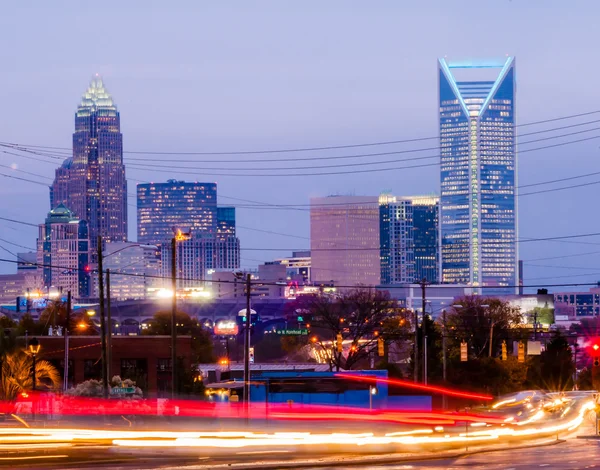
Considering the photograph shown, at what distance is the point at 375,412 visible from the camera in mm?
66312

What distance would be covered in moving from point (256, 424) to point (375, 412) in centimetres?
712

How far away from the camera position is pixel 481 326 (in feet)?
430

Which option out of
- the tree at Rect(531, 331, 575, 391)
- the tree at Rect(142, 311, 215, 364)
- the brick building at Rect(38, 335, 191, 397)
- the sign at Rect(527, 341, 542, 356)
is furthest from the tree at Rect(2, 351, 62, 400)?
the tree at Rect(531, 331, 575, 391)

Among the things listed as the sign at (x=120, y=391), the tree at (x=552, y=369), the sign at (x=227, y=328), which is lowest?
the tree at (x=552, y=369)

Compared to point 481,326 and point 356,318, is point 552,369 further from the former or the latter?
point 356,318

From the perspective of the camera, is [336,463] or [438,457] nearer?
[336,463]

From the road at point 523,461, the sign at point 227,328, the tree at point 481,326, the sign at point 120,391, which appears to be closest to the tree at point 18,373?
the sign at point 120,391

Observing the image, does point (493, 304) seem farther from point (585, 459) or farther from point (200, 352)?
point (585, 459)

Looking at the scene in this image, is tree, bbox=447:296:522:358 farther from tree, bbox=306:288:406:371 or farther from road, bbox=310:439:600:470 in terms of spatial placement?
road, bbox=310:439:600:470

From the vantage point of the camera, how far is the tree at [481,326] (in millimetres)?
127375

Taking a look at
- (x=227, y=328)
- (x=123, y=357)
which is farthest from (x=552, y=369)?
(x=227, y=328)

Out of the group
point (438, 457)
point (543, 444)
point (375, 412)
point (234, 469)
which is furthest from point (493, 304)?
point (234, 469)

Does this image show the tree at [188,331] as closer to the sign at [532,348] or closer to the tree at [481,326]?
the tree at [481,326]

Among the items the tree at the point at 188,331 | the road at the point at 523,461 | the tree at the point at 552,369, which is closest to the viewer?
the road at the point at 523,461
